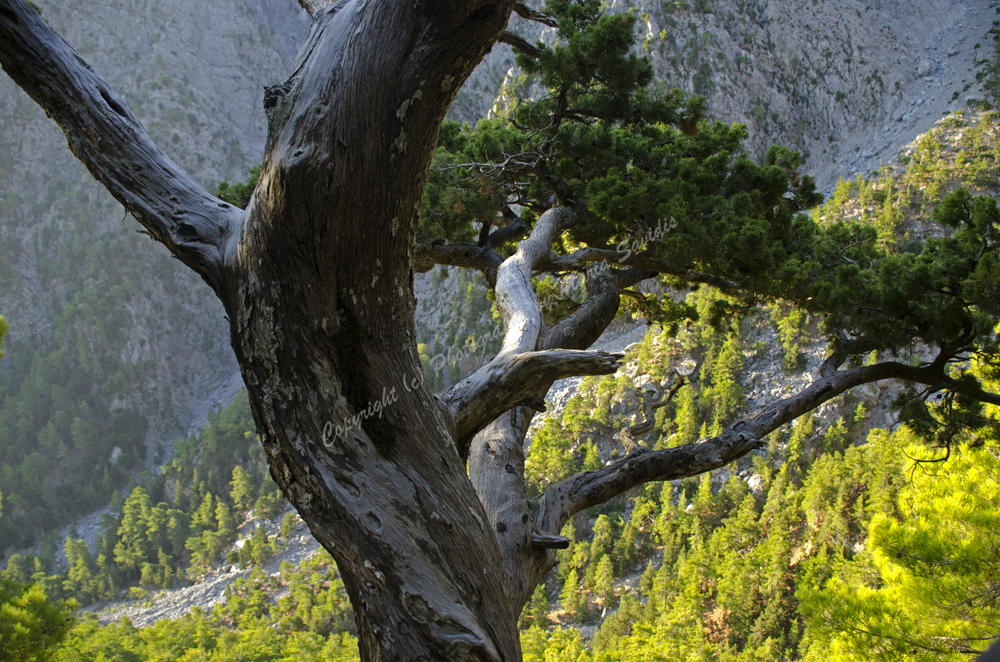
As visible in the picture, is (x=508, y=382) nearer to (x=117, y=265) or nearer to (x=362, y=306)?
(x=362, y=306)

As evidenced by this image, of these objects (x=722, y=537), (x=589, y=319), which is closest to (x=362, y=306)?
(x=589, y=319)

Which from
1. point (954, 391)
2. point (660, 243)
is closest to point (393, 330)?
point (660, 243)

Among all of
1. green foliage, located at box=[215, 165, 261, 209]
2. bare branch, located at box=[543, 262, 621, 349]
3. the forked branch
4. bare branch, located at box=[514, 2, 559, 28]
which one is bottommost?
the forked branch

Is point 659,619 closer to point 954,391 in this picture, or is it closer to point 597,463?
point 597,463

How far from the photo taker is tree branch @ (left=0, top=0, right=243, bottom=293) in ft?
5.55

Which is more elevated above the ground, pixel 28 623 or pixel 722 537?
pixel 28 623

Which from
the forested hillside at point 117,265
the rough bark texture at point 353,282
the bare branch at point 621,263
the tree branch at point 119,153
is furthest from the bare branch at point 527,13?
the forested hillside at point 117,265

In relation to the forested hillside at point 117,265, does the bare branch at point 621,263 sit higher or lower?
lower

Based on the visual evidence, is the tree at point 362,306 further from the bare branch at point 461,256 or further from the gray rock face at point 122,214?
the gray rock face at point 122,214

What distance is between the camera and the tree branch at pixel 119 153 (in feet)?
5.55

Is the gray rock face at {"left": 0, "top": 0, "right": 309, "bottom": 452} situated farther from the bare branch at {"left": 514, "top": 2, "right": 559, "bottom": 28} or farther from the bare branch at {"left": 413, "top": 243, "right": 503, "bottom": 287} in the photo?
the bare branch at {"left": 514, "top": 2, "right": 559, "bottom": 28}

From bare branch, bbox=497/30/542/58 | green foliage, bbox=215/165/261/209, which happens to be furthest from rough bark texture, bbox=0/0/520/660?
green foliage, bbox=215/165/261/209

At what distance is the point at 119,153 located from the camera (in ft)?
5.86

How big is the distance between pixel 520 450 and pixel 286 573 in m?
38.3
